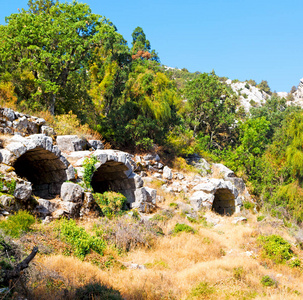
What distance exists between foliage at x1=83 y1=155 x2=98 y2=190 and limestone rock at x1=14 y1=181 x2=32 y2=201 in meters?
2.49

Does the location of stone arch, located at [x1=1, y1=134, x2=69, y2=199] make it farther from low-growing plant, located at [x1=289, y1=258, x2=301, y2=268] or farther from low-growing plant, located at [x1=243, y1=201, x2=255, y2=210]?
low-growing plant, located at [x1=243, y1=201, x2=255, y2=210]

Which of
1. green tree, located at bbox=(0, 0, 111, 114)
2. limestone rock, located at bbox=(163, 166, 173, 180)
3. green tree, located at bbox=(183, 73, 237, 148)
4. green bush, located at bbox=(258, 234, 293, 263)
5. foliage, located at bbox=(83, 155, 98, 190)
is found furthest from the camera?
green tree, located at bbox=(183, 73, 237, 148)

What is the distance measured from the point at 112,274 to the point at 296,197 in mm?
17521

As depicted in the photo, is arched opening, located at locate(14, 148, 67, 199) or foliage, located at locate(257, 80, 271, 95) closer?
arched opening, located at locate(14, 148, 67, 199)

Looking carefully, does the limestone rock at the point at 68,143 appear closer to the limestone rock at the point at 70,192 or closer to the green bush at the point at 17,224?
the limestone rock at the point at 70,192

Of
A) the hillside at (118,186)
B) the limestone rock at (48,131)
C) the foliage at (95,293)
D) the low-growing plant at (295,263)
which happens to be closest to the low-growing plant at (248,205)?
the hillside at (118,186)

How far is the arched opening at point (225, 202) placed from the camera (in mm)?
19573

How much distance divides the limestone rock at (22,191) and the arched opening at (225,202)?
12356 mm

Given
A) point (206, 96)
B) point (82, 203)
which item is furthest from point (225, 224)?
point (206, 96)

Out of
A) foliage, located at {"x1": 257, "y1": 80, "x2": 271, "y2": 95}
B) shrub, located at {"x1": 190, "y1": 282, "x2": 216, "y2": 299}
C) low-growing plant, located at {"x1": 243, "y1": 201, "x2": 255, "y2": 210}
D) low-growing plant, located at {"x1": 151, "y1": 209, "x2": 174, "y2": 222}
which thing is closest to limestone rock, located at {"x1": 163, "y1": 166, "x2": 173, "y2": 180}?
low-growing plant, located at {"x1": 151, "y1": 209, "x2": 174, "y2": 222}

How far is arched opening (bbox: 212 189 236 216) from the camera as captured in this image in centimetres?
1957

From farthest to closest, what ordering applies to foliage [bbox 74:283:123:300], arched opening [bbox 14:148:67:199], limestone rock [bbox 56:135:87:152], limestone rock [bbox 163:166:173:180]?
limestone rock [bbox 163:166:173:180] → limestone rock [bbox 56:135:87:152] → arched opening [bbox 14:148:67:199] → foliage [bbox 74:283:123:300]

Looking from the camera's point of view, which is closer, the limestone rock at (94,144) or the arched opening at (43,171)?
the arched opening at (43,171)

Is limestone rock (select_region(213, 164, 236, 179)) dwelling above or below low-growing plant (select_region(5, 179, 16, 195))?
above
